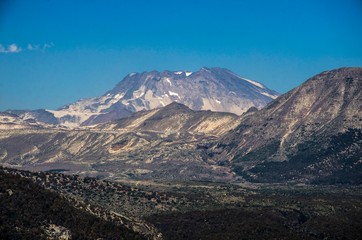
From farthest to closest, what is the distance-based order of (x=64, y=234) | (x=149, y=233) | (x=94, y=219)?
(x=149, y=233) → (x=94, y=219) → (x=64, y=234)

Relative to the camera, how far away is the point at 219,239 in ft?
649

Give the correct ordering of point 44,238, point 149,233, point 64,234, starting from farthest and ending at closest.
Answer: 1. point 149,233
2. point 64,234
3. point 44,238

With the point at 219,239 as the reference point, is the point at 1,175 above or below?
above

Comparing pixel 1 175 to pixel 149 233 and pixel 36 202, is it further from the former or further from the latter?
pixel 149 233

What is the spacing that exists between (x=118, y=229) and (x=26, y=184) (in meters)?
25.7

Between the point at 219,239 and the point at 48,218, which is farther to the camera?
the point at 219,239

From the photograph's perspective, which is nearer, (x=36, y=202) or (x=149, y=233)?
(x=36, y=202)

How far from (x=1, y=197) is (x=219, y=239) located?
6680cm

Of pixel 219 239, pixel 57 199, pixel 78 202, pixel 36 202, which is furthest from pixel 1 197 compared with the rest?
pixel 219 239

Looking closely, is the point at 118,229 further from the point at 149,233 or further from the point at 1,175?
the point at 1,175

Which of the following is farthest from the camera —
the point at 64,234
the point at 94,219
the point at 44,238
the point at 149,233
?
the point at 149,233

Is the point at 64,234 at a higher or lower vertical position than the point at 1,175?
lower

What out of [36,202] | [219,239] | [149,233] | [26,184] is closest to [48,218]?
[36,202]

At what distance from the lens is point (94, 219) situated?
173 metres
